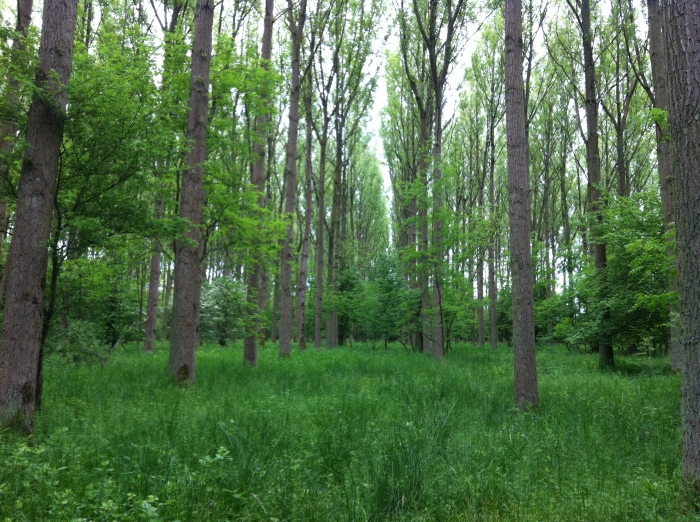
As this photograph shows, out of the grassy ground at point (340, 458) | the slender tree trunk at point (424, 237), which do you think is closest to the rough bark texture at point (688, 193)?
the grassy ground at point (340, 458)

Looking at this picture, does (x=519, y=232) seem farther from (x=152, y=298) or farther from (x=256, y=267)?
(x=152, y=298)

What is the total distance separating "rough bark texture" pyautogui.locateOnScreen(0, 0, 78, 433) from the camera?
4230 millimetres

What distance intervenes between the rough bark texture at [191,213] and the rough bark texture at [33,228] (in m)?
2.75

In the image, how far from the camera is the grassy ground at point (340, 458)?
268cm

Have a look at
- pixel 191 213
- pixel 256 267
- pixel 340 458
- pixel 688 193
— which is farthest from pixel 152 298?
pixel 688 193

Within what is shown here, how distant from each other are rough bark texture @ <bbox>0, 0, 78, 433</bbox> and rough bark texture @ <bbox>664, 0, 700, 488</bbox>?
5.60 m

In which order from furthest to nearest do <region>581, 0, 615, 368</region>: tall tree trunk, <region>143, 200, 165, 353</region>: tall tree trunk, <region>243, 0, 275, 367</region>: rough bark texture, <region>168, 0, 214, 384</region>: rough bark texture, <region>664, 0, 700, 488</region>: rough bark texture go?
<region>143, 200, 165, 353</region>: tall tree trunk, <region>581, 0, 615, 368</region>: tall tree trunk, <region>243, 0, 275, 367</region>: rough bark texture, <region>168, 0, 214, 384</region>: rough bark texture, <region>664, 0, 700, 488</region>: rough bark texture

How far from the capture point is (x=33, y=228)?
438 cm

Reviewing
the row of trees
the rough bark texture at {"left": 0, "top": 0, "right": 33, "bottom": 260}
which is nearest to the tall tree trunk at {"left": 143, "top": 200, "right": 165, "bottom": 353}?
the row of trees

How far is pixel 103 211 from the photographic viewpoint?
5082 mm

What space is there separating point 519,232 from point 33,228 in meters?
5.88

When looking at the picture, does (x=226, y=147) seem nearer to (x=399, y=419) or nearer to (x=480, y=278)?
(x=399, y=419)

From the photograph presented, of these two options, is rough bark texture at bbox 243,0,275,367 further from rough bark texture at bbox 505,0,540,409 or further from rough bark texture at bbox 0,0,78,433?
rough bark texture at bbox 505,0,540,409

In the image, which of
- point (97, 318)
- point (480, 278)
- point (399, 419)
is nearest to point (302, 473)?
point (399, 419)
